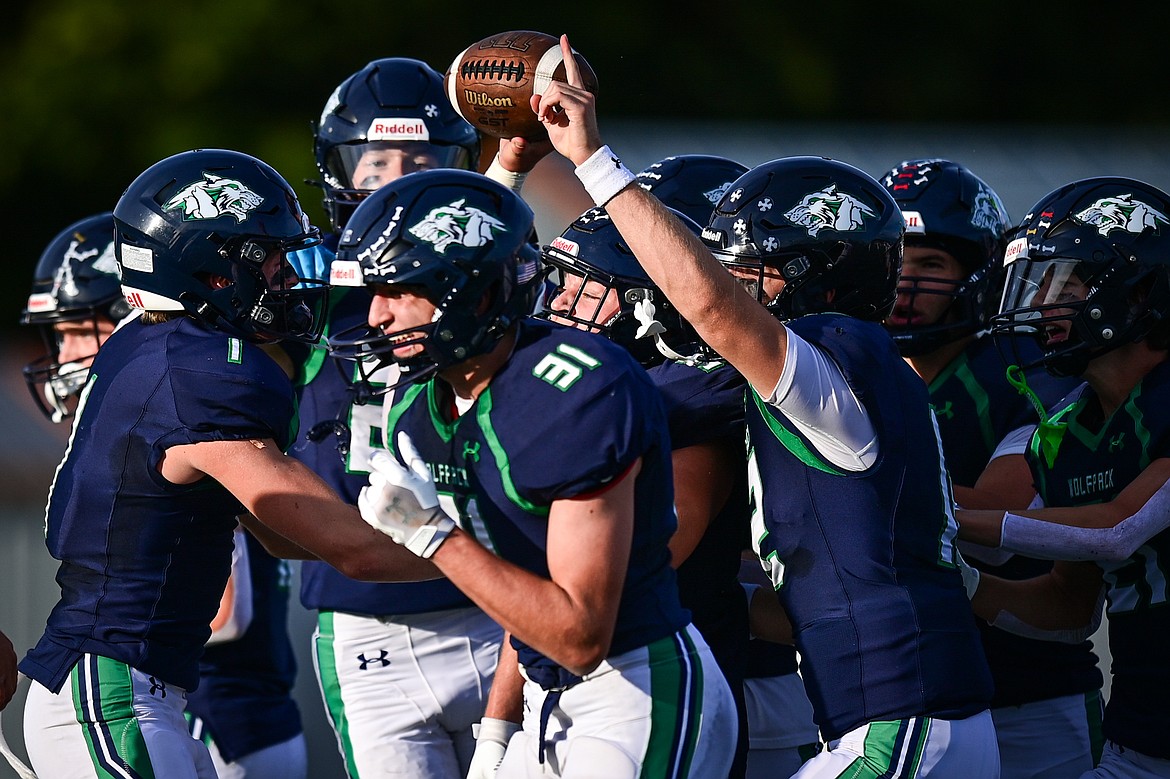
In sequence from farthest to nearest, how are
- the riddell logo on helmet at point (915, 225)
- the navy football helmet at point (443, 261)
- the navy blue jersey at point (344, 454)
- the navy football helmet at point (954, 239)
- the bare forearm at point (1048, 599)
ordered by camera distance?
the riddell logo on helmet at point (915, 225)
the navy football helmet at point (954, 239)
the navy blue jersey at point (344, 454)
the bare forearm at point (1048, 599)
the navy football helmet at point (443, 261)

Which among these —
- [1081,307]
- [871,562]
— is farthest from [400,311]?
[1081,307]

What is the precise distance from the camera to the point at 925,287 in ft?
16.5

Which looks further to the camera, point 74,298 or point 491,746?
point 74,298

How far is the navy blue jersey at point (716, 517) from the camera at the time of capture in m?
3.74

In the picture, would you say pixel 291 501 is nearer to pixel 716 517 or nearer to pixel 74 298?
pixel 716 517

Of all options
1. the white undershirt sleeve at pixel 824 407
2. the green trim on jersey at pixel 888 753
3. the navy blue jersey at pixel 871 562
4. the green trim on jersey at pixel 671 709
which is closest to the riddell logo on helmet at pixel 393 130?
the navy blue jersey at pixel 871 562

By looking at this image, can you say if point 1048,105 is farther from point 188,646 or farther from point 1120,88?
point 188,646

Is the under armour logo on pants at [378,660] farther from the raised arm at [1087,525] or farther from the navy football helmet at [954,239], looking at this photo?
the navy football helmet at [954,239]

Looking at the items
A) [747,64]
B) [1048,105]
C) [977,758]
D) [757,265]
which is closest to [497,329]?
[757,265]

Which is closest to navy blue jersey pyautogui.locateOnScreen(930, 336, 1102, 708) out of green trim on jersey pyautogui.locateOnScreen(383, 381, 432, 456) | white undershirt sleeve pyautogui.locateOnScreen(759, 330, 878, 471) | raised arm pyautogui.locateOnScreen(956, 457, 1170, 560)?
raised arm pyautogui.locateOnScreen(956, 457, 1170, 560)

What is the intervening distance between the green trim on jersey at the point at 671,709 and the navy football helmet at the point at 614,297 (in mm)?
946

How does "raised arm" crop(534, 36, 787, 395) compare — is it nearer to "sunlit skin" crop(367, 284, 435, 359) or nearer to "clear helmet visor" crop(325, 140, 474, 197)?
"sunlit skin" crop(367, 284, 435, 359)

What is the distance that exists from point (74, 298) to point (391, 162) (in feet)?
4.18

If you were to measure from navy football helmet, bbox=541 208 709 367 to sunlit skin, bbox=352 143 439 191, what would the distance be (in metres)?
1.35
